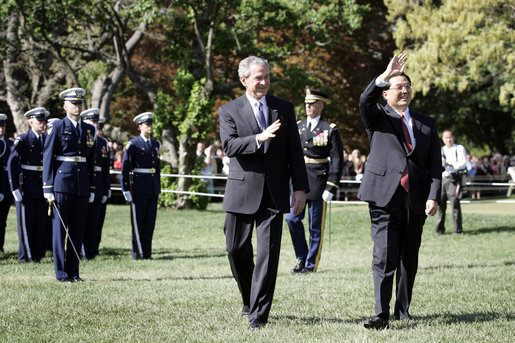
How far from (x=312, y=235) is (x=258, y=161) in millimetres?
4328

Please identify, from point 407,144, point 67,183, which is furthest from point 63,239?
point 407,144

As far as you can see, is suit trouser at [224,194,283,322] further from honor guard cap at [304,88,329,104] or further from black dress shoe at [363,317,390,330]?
honor guard cap at [304,88,329,104]

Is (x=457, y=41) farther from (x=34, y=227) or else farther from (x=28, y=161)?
(x=34, y=227)

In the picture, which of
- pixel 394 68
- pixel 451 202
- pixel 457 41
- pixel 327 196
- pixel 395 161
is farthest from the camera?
pixel 457 41

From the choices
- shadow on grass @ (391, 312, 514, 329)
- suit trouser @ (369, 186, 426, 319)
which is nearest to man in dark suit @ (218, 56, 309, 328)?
suit trouser @ (369, 186, 426, 319)

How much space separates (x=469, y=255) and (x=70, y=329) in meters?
7.98

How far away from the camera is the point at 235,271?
258 inches

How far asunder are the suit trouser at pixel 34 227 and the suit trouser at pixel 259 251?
6225 millimetres

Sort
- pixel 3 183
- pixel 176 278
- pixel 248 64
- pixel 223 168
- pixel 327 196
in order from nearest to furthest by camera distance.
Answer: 1. pixel 248 64
2. pixel 176 278
3. pixel 327 196
4. pixel 3 183
5. pixel 223 168

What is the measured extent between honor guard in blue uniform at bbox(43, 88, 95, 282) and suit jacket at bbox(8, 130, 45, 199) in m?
2.97

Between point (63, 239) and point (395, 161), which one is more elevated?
point (395, 161)

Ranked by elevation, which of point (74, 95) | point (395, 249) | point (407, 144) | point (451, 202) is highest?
point (74, 95)

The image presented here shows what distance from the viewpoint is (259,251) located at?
20.5ft

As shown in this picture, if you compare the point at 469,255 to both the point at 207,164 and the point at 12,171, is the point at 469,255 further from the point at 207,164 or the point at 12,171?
the point at 207,164
